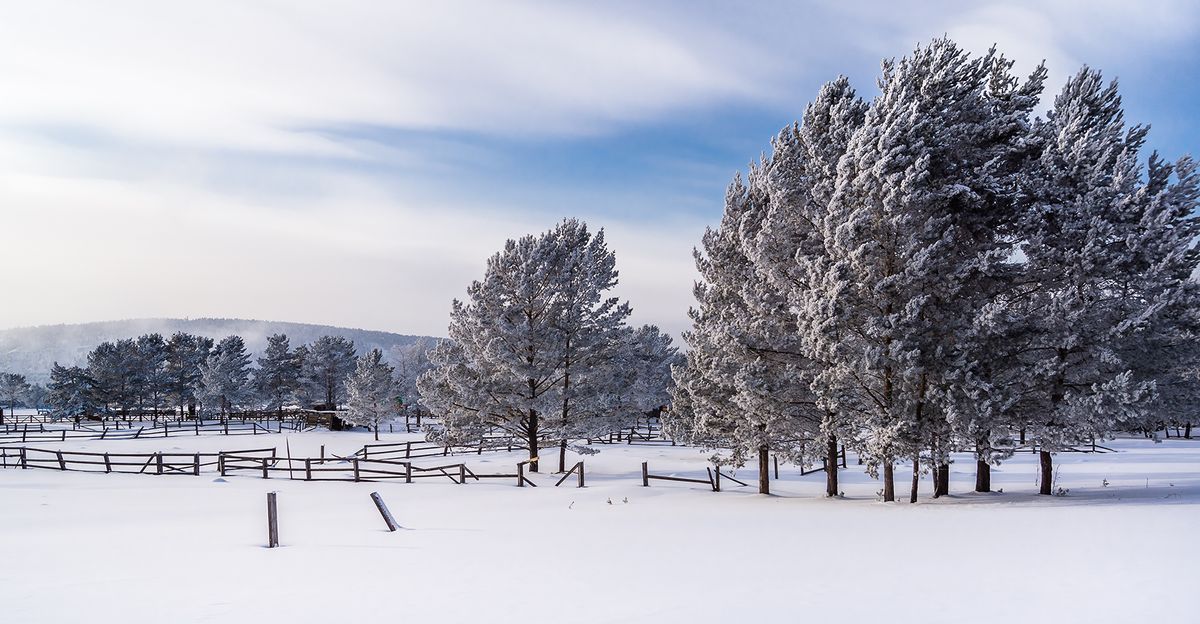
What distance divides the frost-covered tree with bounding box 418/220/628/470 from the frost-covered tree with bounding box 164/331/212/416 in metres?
60.2

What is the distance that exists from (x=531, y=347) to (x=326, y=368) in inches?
2459

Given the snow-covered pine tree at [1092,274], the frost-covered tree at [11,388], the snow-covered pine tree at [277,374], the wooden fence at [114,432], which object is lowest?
the wooden fence at [114,432]

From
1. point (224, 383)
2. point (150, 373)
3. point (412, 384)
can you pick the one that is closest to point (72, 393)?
point (150, 373)

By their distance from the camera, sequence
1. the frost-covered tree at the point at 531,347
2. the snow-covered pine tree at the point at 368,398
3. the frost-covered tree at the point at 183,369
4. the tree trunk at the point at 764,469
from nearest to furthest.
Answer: the tree trunk at the point at 764,469 < the frost-covered tree at the point at 531,347 < the snow-covered pine tree at the point at 368,398 < the frost-covered tree at the point at 183,369

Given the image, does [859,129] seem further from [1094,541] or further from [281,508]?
[281,508]

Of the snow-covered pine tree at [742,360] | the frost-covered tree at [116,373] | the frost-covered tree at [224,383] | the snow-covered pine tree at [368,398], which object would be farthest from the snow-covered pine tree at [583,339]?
the frost-covered tree at [116,373]

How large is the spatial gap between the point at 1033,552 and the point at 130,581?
15697mm

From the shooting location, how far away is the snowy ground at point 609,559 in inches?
378

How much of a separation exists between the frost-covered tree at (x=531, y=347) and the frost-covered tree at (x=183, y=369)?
197ft

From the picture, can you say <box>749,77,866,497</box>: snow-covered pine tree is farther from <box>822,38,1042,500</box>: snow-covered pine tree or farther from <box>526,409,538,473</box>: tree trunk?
<box>526,409,538,473</box>: tree trunk

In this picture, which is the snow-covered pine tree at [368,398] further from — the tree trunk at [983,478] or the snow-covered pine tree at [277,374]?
the tree trunk at [983,478]

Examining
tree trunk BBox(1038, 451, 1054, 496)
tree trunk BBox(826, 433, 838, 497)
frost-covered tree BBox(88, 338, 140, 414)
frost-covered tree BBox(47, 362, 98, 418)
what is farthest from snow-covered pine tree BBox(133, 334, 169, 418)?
tree trunk BBox(1038, 451, 1054, 496)

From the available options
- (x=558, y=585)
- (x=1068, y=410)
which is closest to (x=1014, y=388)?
(x=1068, y=410)

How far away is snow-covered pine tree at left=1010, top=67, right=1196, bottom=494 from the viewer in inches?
839
